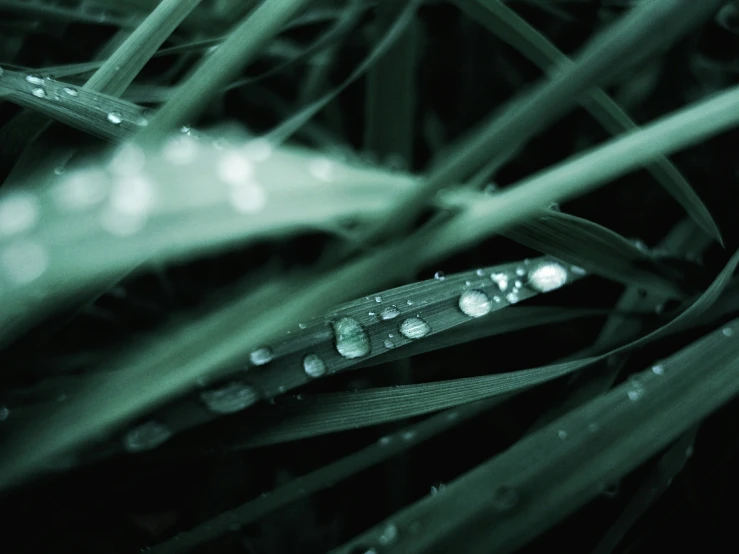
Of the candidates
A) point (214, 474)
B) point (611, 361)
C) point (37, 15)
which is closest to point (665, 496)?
point (611, 361)

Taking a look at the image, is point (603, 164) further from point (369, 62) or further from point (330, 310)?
point (369, 62)

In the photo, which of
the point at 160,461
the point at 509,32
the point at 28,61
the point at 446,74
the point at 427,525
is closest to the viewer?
the point at 427,525

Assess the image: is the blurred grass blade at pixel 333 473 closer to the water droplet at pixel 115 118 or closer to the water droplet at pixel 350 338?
the water droplet at pixel 350 338

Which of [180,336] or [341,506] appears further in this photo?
[341,506]

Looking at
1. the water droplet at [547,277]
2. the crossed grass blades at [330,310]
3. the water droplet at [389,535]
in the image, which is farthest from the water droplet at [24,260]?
the water droplet at [547,277]

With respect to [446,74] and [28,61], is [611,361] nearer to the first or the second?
[446,74]

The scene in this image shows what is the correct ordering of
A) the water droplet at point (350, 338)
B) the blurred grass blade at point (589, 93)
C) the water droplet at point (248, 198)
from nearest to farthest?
the water droplet at point (248, 198)
the water droplet at point (350, 338)
the blurred grass blade at point (589, 93)

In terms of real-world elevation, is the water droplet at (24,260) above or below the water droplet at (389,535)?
above
